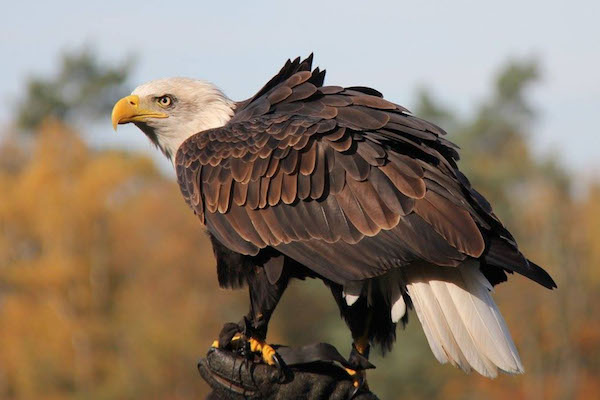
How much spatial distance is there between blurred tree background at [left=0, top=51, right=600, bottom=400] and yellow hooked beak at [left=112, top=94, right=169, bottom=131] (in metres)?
23.4

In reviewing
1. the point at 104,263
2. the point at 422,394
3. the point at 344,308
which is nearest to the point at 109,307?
the point at 104,263

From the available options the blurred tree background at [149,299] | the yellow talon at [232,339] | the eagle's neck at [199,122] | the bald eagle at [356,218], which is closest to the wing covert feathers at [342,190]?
the bald eagle at [356,218]

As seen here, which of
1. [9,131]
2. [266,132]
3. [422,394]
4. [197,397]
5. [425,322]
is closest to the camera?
[425,322]

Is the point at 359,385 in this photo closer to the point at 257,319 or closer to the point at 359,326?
the point at 359,326

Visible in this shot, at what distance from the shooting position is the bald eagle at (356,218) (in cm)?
554

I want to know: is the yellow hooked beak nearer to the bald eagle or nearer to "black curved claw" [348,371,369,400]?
the bald eagle

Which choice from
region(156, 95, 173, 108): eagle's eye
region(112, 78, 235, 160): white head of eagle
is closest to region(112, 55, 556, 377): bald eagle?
region(112, 78, 235, 160): white head of eagle

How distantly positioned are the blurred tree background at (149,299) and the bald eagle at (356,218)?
78.2 feet

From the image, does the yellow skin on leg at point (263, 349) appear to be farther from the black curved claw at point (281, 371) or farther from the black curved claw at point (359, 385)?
the black curved claw at point (359, 385)

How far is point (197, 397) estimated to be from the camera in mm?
30922

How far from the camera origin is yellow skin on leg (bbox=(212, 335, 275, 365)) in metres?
A: 6.02

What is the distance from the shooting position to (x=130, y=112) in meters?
6.73

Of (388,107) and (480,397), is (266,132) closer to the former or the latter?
(388,107)

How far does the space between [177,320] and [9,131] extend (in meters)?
20.0
